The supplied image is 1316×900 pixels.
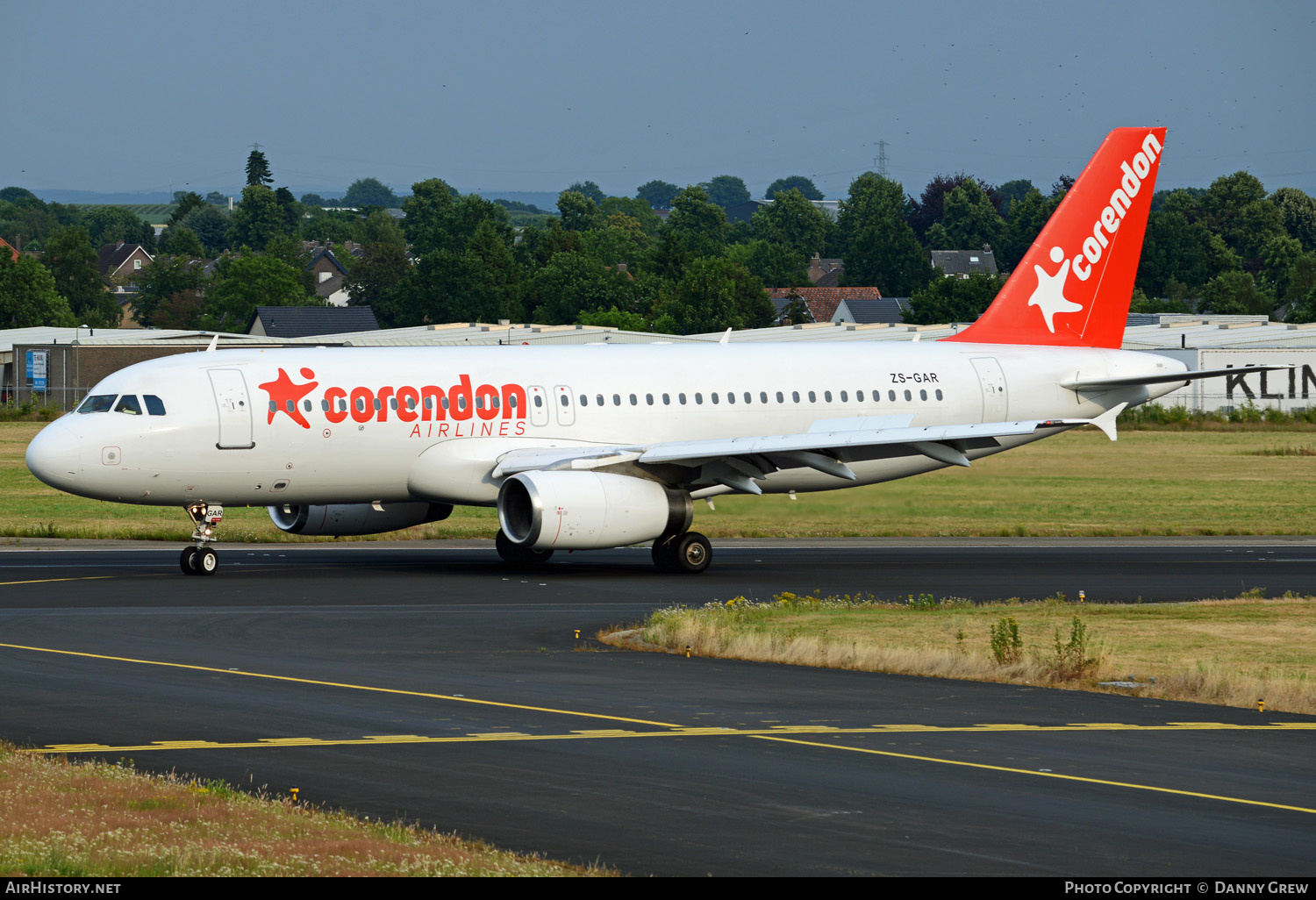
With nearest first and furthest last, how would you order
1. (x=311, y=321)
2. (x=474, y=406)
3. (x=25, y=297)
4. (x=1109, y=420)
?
1. (x=474, y=406)
2. (x=1109, y=420)
3. (x=311, y=321)
4. (x=25, y=297)

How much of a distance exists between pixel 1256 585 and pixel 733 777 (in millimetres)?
20287

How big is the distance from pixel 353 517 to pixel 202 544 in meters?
4.05

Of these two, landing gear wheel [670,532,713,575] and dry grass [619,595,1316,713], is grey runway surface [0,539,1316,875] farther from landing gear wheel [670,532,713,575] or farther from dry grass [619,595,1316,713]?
landing gear wheel [670,532,713,575]

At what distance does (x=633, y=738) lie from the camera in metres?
17.0

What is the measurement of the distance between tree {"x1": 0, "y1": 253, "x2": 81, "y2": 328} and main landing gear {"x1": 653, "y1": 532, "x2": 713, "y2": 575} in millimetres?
143220

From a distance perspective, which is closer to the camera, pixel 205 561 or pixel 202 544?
pixel 205 561

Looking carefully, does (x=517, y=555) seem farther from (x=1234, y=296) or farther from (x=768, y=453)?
(x=1234, y=296)

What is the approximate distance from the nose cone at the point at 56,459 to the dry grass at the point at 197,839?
2005 centimetres

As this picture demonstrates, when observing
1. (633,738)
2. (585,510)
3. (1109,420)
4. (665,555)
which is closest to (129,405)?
(585,510)

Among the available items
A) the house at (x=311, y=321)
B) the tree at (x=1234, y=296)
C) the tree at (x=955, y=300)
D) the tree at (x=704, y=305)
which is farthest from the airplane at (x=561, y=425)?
the tree at (x=1234, y=296)

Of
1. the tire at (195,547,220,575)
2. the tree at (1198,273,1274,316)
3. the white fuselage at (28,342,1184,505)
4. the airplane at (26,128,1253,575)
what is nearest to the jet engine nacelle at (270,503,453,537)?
the airplane at (26,128,1253,575)

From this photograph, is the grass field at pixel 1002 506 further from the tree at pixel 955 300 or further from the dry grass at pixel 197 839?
the tree at pixel 955 300

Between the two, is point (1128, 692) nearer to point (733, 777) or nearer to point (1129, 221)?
point (733, 777)

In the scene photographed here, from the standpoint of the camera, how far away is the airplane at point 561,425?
3394cm
